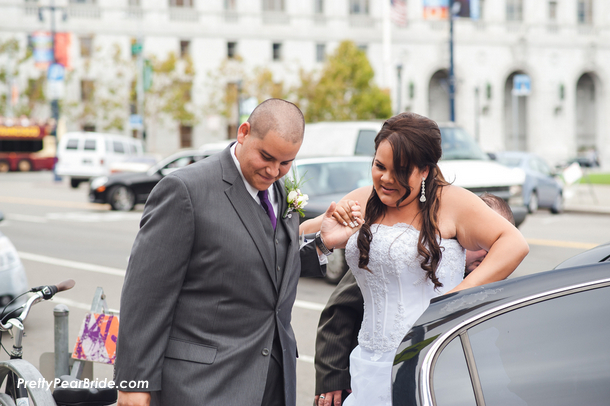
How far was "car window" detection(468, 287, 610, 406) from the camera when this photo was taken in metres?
1.81

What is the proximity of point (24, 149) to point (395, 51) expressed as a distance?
29961 millimetres

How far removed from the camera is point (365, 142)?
461 inches

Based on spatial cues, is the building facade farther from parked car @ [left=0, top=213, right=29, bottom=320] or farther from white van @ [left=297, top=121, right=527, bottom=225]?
parked car @ [left=0, top=213, right=29, bottom=320]

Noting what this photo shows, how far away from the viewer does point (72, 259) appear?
10.7 m

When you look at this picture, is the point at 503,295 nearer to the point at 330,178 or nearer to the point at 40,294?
the point at 40,294

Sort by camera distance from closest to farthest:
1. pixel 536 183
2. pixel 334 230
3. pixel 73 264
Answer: pixel 334 230, pixel 73 264, pixel 536 183

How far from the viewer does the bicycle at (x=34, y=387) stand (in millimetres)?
2852

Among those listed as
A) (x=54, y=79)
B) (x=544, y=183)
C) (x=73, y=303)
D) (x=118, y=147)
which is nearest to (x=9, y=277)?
(x=73, y=303)

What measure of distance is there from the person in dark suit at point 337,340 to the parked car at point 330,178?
5.82 meters

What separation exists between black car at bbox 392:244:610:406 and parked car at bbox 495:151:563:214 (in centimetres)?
1645

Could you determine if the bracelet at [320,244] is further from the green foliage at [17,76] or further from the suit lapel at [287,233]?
the green foliage at [17,76]

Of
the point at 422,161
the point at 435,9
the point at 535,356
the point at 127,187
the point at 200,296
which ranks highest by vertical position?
the point at 435,9

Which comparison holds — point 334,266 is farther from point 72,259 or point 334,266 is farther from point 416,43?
point 416,43

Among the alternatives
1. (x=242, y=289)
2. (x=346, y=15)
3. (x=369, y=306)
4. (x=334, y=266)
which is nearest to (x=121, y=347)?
(x=242, y=289)
